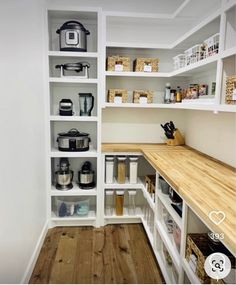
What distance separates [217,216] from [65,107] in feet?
6.11

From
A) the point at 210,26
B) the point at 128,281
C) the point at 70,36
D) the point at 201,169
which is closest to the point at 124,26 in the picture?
the point at 70,36

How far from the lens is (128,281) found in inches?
73.0

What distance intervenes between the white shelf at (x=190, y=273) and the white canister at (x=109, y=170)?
1.35m

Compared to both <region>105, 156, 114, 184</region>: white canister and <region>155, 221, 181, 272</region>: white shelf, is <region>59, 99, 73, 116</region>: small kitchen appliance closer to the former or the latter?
<region>105, 156, 114, 184</region>: white canister

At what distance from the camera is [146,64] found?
8.25ft

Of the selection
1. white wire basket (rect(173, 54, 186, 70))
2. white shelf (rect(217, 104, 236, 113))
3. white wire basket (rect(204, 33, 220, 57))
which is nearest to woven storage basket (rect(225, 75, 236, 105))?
white shelf (rect(217, 104, 236, 113))

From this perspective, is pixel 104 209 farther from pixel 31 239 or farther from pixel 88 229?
pixel 31 239

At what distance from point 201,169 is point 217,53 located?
79 cm

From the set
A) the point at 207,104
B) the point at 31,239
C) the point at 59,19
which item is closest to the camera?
the point at 207,104

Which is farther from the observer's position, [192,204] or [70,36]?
[70,36]

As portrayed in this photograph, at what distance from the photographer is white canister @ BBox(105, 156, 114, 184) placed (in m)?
2.58

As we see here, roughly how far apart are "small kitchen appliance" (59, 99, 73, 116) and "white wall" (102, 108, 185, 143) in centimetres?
43

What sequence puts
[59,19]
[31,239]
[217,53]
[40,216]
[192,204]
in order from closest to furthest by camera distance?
[192,204] → [217,53] → [31,239] → [40,216] → [59,19]

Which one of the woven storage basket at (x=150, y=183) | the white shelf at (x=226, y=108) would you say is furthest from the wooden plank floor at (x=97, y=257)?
the white shelf at (x=226, y=108)
